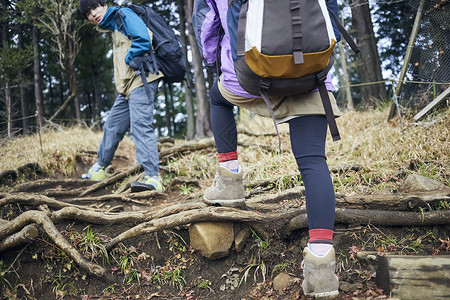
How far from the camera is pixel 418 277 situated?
1996 mm

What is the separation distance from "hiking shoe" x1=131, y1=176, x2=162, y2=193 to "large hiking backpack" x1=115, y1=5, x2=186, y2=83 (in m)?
1.28

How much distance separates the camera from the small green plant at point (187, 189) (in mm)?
4414

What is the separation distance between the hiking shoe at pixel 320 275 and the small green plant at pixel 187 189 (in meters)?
2.57

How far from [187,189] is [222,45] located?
8.43 feet

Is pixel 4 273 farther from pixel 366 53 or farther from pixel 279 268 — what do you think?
pixel 366 53

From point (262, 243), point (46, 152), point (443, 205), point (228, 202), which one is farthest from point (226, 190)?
point (46, 152)

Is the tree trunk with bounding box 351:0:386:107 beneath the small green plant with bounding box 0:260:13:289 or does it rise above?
above

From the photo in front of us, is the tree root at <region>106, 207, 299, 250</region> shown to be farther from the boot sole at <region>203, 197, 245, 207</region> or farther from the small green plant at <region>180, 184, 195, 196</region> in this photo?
the small green plant at <region>180, 184, 195, 196</region>

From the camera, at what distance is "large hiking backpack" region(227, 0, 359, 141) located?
1.67 metres

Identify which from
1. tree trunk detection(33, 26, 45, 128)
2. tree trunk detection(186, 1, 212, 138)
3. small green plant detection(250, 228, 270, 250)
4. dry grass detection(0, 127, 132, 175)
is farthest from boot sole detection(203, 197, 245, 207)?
tree trunk detection(33, 26, 45, 128)

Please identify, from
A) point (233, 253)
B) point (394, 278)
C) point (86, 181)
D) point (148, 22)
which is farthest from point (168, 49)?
point (394, 278)

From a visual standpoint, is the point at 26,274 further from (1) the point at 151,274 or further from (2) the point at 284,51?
(2) the point at 284,51

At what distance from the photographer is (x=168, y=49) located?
4164 mm

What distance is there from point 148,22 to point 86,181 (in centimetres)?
235
